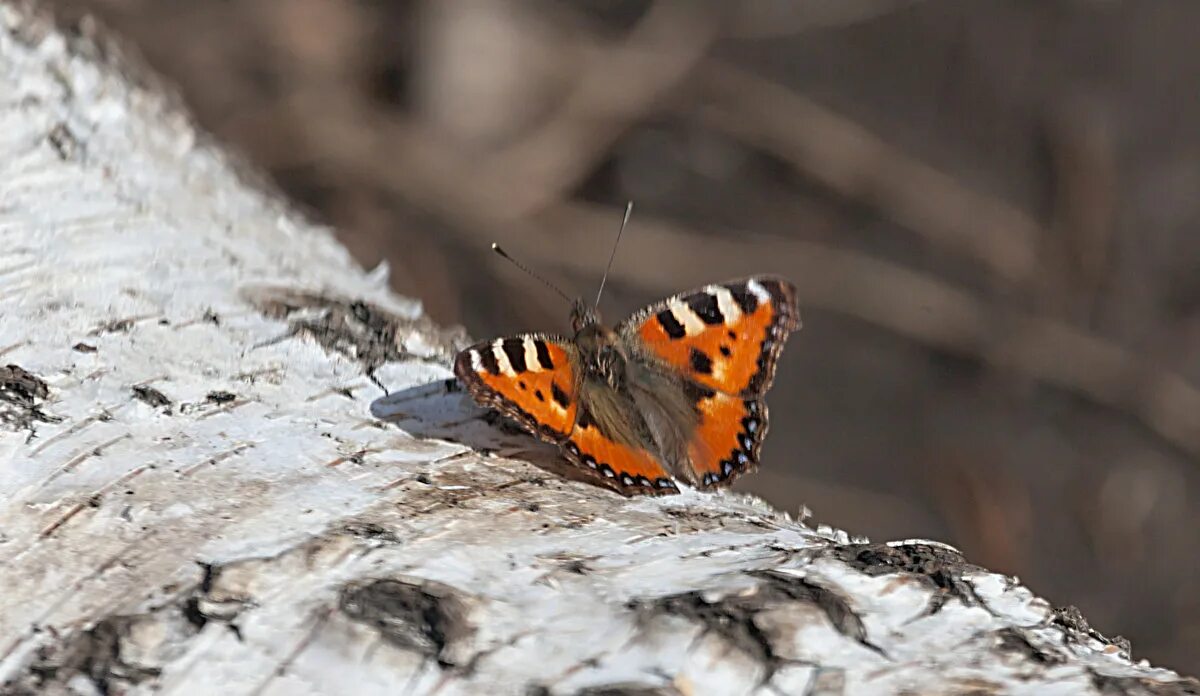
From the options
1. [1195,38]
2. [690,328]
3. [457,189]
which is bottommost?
[690,328]

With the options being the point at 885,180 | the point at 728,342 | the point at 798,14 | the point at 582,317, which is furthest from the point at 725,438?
the point at 798,14

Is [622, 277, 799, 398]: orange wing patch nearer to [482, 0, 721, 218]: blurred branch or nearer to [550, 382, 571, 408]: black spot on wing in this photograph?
[550, 382, 571, 408]: black spot on wing

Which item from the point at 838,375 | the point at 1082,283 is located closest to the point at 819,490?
the point at 838,375

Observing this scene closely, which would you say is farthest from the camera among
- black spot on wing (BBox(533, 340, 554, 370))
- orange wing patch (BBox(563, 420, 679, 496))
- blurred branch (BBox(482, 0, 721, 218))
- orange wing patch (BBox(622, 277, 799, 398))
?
blurred branch (BBox(482, 0, 721, 218))

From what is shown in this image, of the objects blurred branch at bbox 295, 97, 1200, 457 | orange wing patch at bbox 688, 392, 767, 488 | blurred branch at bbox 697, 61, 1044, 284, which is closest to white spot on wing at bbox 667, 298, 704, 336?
orange wing patch at bbox 688, 392, 767, 488

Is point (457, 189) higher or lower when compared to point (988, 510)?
higher

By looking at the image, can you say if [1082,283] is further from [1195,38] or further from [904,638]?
[904,638]

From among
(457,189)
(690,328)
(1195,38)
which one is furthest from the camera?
(457,189)
